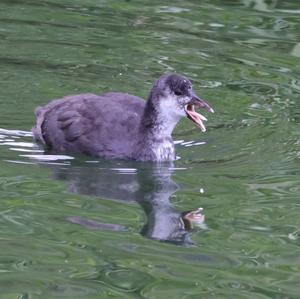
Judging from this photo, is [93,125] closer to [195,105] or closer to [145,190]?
[195,105]

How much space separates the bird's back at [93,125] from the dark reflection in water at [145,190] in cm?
26

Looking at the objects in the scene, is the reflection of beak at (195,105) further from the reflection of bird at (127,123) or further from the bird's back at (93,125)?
the bird's back at (93,125)

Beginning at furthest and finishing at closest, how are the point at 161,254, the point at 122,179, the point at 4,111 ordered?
the point at 4,111 < the point at 122,179 < the point at 161,254

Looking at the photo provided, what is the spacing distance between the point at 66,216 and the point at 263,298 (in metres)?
1.79

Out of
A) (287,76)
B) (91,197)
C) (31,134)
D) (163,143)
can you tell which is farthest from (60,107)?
(287,76)

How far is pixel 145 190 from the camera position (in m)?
8.84

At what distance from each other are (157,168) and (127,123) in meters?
0.50

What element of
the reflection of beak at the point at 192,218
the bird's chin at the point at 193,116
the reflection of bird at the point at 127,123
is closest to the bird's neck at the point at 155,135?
the reflection of bird at the point at 127,123

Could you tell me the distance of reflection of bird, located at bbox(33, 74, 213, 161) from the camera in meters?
9.62

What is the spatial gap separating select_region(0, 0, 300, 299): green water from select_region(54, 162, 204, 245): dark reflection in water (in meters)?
0.02

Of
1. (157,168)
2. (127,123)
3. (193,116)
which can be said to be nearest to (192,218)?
(157,168)

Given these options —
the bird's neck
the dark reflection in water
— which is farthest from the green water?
the bird's neck

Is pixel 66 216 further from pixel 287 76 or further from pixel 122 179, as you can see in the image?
pixel 287 76

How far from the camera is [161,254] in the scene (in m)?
7.33
